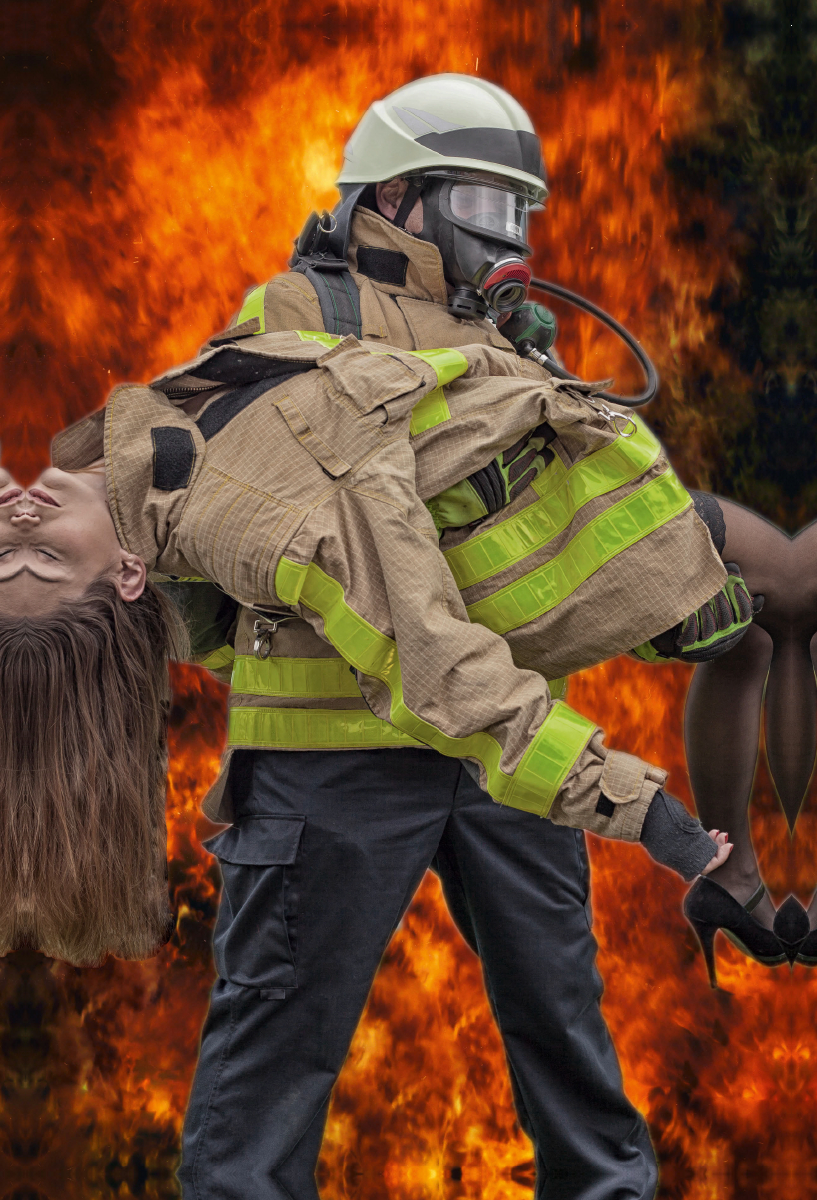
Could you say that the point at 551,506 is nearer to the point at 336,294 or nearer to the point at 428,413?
the point at 428,413

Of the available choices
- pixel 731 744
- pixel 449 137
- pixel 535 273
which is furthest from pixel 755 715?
pixel 535 273

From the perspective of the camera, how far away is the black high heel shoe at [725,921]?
8.91 ft

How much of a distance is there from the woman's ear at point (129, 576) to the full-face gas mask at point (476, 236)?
2.11 feet

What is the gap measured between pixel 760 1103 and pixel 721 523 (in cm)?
158

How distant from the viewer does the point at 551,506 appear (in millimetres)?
2195

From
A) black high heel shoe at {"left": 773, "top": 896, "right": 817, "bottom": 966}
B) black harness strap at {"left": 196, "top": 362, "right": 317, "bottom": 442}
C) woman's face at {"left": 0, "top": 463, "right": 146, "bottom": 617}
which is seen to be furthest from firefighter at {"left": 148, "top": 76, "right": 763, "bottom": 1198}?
black high heel shoe at {"left": 773, "top": 896, "right": 817, "bottom": 966}

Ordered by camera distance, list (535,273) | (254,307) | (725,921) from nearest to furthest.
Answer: (254,307) < (725,921) < (535,273)

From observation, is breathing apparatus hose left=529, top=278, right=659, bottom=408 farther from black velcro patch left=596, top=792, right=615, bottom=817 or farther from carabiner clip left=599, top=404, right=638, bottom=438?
black velcro patch left=596, top=792, right=615, bottom=817

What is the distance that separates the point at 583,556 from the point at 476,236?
565 mm

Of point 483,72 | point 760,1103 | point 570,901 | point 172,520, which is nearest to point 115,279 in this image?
point 483,72

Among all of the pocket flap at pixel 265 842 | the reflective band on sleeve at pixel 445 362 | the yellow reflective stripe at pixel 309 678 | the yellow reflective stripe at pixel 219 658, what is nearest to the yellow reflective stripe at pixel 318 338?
the reflective band on sleeve at pixel 445 362

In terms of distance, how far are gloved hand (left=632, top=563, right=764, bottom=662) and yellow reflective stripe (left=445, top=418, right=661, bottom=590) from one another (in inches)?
9.2

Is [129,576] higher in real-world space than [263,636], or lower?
higher

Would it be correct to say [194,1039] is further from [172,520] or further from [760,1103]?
[172,520]
